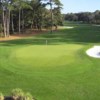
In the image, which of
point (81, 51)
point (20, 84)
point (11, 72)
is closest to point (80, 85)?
point (20, 84)

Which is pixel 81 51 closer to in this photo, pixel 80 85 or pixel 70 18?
pixel 80 85

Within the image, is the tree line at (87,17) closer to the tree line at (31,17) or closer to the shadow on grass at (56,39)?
the tree line at (31,17)

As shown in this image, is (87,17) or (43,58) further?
(87,17)

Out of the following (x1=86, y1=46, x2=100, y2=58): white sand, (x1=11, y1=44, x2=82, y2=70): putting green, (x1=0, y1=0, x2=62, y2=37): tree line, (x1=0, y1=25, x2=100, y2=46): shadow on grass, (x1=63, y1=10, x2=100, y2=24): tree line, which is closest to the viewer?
(x1=11, y1=44, x2=82, y2=70): putting green

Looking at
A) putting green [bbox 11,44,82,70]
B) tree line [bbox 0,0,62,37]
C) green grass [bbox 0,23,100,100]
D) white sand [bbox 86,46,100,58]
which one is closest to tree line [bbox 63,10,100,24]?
tree line [bbox 0,0,62,37]

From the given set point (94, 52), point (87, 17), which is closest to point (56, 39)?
point (94, 52)

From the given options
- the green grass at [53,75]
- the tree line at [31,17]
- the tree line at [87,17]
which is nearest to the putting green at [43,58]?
the green grass at [53,75]

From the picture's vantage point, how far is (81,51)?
22.4 m

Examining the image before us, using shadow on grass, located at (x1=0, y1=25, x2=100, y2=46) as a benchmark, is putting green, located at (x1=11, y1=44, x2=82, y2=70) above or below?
above

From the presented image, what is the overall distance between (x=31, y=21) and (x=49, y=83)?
5093 cm

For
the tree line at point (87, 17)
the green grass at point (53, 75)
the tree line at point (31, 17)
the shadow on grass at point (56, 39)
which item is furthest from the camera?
the tree line at point (87, 17)

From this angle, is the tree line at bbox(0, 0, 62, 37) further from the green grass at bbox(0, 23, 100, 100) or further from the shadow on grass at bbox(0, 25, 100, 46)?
the green grass at bbox(0, 23, 100, 100)

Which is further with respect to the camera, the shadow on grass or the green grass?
the shadow on grass

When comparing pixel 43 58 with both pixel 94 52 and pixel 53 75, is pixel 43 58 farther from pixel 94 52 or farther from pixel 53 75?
pixel 94 52
